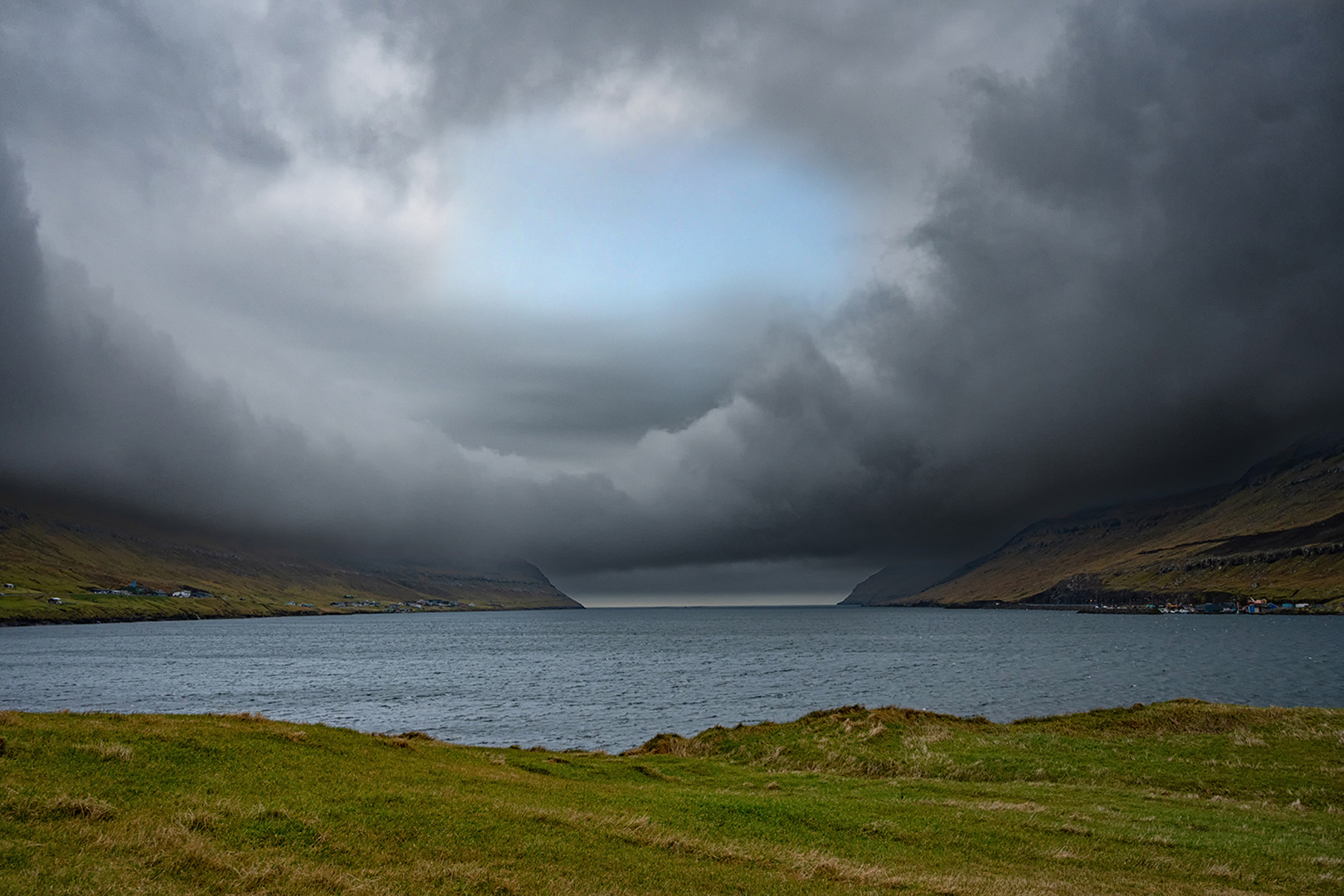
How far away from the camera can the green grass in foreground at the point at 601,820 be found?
1906 cm

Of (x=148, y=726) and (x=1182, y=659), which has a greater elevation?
(x=148, y=726)

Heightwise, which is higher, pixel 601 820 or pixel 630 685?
pixel 601 820

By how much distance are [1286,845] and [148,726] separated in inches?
1779

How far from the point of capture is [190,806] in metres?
22.3

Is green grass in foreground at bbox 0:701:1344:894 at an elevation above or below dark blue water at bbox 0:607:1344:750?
above

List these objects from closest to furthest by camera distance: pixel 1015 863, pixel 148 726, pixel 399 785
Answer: pixel 1015 863 → pixel 399 785 → pixel 148 726

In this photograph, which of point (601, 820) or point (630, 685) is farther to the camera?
point (630, 685)

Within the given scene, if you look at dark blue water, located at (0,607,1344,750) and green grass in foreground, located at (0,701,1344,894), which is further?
dark blue water, located at (0,607,1344,750)

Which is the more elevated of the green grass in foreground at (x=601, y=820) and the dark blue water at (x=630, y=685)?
the green grass in foreground at (x=601, y=820)

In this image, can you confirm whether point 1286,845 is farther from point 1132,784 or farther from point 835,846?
point 835,846

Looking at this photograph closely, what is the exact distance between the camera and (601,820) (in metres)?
26.1

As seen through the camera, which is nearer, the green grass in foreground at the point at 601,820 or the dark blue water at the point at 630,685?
the green grass in foreground at the point at 601,820

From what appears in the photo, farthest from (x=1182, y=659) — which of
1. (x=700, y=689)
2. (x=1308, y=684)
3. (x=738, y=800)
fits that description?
(x=738, y=800)

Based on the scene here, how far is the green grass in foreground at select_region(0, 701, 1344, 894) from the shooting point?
19062 millimetres
